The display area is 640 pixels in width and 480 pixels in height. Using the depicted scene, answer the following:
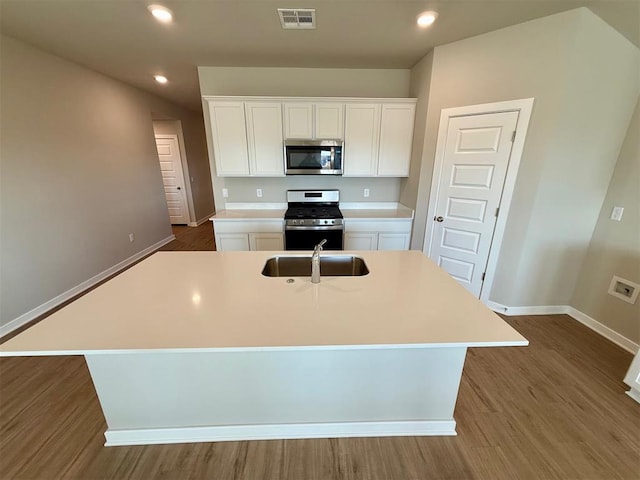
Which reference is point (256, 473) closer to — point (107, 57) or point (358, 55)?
point (358, 55)

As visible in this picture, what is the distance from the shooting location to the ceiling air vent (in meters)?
1.98

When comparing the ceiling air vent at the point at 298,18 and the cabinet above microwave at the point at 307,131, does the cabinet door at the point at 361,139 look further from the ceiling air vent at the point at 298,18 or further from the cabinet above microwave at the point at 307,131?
the ceiling air vent at the point at 298,18

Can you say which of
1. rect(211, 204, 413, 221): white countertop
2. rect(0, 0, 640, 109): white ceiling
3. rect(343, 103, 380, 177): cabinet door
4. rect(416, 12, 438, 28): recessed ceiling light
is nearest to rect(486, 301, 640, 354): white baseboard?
rect(211, 204, 413, 221): white countertop

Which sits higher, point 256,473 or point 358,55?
point 358,55

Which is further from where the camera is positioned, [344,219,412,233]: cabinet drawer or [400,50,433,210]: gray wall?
[344,219,412,233]: cabinet drawer

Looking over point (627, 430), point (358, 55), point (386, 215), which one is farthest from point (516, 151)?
point (627, 430)

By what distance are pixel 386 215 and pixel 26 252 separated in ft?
12.9

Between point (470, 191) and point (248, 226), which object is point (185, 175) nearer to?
point (248, 226)

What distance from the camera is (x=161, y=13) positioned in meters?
1.99

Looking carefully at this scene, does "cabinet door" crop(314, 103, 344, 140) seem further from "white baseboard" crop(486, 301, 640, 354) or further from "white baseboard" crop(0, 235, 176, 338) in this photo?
"white baseboard" crop(0, 235, 176, 338)

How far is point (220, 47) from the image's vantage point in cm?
262

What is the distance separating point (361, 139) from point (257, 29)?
1.56 metres

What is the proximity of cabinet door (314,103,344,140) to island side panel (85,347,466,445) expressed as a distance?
8.59 ft

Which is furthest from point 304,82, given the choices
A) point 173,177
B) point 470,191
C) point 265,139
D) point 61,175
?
point 173,177
